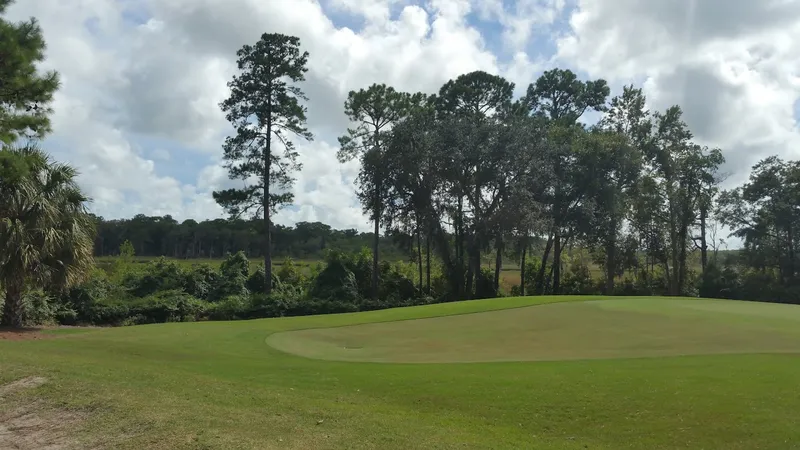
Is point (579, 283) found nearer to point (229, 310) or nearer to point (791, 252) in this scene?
point (791, 252)

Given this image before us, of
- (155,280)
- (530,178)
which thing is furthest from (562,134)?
(155,280)

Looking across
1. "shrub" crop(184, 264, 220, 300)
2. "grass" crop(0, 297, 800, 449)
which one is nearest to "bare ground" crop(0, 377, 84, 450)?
"grass" crop(0, 297, 800, 449)

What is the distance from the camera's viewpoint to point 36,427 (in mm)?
10188

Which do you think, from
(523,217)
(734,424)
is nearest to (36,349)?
(734,424)

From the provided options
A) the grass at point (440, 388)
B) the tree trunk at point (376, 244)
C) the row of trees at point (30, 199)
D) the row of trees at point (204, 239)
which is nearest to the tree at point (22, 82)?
the row of trees at point (30, 199)

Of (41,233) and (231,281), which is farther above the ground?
(41,233)

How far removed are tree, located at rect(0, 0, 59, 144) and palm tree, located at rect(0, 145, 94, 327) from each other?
207cm

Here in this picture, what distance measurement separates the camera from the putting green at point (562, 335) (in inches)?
672

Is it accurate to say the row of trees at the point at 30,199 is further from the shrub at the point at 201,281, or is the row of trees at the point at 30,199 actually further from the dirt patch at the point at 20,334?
the shrub at the point at 201,281

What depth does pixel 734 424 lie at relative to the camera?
31.3ft

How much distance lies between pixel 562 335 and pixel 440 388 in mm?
9340

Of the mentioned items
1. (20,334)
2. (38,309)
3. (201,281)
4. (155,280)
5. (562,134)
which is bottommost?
(20,334)

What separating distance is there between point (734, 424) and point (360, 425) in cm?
608

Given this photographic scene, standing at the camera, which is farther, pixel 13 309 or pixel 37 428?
pixel 13 309
